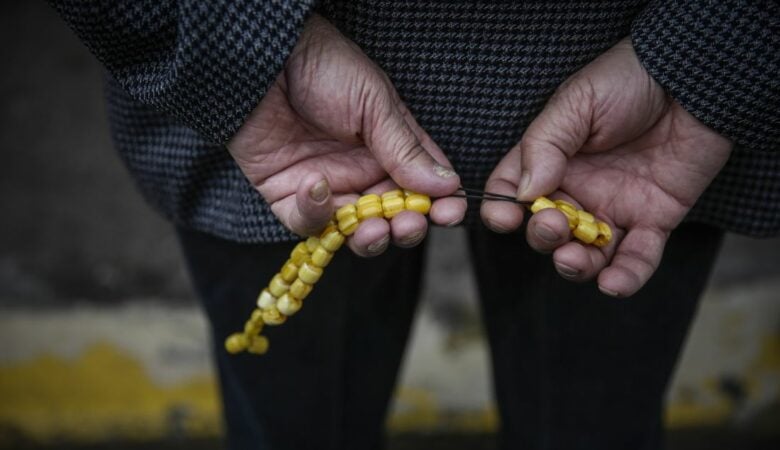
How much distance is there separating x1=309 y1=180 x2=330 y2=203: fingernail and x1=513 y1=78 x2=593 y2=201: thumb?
211 mm

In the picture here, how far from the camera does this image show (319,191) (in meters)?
0.76

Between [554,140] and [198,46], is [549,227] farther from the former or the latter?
[198,46]

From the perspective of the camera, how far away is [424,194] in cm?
84

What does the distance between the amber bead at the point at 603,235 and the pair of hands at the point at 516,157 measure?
12 mm

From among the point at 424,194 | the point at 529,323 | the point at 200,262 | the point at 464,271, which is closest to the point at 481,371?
the point at 464,271

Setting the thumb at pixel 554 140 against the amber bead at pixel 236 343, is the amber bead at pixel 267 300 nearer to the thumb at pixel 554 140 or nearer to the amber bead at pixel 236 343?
the amber bead at pixel 236 343

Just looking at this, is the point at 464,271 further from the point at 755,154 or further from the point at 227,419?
the point at 755,154

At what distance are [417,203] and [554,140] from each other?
159 millimetres

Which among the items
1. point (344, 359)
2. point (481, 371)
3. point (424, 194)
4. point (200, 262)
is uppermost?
point (424, 194)

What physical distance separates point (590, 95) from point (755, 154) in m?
0.24

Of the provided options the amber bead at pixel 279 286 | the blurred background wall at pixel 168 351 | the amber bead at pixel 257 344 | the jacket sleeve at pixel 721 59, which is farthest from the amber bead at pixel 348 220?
the blurred background wall at pixel 168 351

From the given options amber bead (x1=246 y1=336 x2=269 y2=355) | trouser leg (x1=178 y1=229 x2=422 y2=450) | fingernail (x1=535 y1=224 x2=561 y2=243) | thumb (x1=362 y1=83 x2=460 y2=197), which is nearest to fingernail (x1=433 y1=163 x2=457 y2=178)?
thumb (x1=362 y1=83 x2=460 y2=197)

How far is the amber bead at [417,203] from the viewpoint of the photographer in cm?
83

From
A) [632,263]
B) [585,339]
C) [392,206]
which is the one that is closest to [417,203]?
[392,206]
